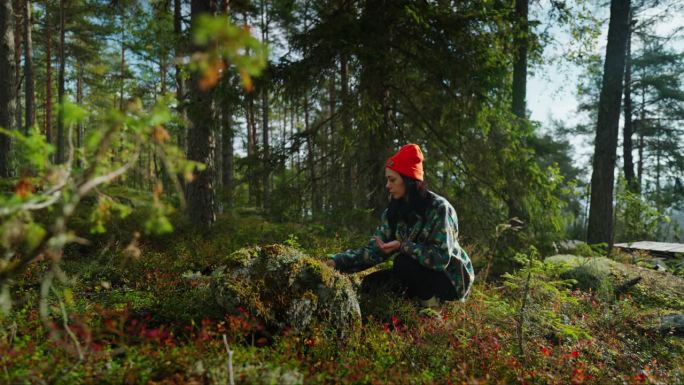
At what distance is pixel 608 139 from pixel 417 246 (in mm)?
8722

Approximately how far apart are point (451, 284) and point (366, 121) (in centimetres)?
388

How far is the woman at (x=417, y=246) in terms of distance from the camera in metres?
3.85

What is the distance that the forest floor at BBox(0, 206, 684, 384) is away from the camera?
2.45 metres

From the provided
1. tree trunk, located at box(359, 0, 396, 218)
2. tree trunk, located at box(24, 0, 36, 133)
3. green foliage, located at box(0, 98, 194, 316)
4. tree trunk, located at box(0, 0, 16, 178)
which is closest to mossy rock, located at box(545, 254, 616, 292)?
tree trunk, located at box(359, 0, 396, 218)

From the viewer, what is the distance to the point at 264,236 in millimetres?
7520

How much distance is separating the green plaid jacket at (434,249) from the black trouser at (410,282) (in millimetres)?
117

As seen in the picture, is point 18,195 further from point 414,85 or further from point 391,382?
point 414,85

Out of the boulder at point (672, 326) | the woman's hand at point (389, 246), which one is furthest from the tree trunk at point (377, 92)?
the boulder at point (672, 326)

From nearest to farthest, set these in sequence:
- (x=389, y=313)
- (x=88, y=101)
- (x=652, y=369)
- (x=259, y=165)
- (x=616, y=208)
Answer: (x=652, y=369) < (x=389, y=313) < (x=259, y=165) < (x=616, y=208) < (x=88, y=101)

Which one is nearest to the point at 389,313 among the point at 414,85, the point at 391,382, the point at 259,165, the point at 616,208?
the point at 391,382

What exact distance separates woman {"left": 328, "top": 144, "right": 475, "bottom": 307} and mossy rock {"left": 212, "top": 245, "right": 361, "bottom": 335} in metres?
0.54

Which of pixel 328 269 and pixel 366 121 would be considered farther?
pixel 366 121

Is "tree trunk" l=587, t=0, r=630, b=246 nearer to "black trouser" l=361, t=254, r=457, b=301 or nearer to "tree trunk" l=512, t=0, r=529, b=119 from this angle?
"tree trunk" l=512, t=0, r=529, b=119

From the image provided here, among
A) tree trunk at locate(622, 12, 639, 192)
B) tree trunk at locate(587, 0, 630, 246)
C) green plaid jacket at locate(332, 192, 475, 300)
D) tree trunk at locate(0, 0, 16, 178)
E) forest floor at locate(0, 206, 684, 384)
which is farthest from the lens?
tree trunk at locate(622, 12, 639, 192)
